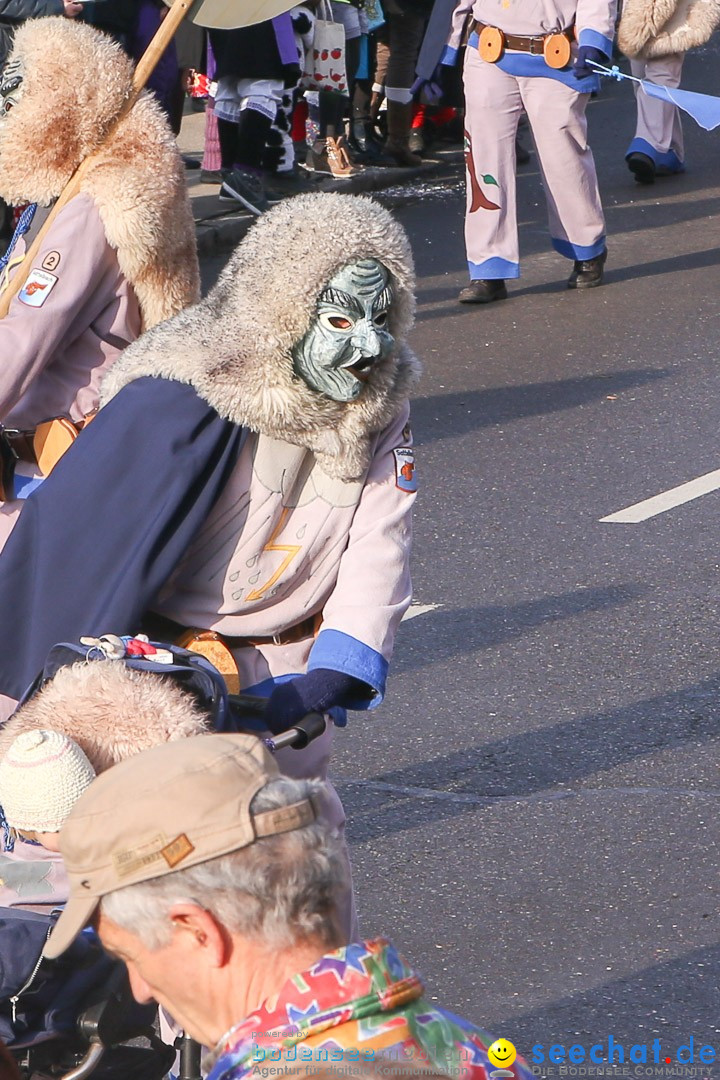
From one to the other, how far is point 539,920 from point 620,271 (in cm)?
650

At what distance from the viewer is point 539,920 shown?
391 cm

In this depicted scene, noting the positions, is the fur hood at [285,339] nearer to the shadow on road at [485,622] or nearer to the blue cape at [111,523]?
the blue cape at [111,523]

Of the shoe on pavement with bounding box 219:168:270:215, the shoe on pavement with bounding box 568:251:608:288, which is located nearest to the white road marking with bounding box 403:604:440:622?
the shoe on pavement with bounding box 568:251:608:288

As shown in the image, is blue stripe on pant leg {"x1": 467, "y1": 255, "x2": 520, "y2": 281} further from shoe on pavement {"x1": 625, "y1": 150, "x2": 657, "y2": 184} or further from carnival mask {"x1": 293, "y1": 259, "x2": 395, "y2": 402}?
carnival mask {"x1": 293, "y1": 259, "x2": 395, "y2": 402}

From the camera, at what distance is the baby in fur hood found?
8.32ft

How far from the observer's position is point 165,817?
1958mm

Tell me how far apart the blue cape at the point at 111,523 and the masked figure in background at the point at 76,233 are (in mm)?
708

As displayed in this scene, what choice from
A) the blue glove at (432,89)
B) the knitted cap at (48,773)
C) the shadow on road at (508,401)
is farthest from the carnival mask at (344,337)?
the blue glove at (432,89)

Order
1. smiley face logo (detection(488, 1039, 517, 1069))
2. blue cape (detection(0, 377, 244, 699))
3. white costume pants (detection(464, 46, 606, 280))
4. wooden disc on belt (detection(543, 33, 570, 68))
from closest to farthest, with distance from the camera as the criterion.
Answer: smiley face logo (detection(488, 1039, 517, 1069)) < blue cape (detection(0, 377, 244, 699)) < wooden disc on belt (detection(543, 33, 570, 68)) < white costume pants (detection(464, 46, 606, 280))

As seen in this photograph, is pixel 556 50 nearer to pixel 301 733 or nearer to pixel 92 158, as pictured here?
pixel 92 158

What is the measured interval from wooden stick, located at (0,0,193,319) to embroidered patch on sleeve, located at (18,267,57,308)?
0.16 ft

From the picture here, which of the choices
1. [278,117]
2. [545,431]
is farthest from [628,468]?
[278,117]

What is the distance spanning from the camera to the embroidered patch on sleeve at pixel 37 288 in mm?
3707

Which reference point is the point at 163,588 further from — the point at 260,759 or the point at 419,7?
the point at 419,7
